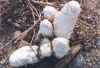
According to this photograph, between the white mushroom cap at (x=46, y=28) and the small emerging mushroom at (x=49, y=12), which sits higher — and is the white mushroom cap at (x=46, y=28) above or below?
below

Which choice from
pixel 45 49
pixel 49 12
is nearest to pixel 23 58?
pixel 45 49

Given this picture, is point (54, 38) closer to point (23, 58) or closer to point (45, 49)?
point (45, 49)

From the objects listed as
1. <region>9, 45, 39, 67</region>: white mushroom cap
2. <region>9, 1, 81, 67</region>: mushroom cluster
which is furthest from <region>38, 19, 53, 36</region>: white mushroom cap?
<region>9, 45, 39, 67</region>: white mushroom cap

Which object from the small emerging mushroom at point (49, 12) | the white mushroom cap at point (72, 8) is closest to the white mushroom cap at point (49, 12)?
the small emerging mushroom at point (49, 12)

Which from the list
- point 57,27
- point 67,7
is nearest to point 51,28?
point 57,27

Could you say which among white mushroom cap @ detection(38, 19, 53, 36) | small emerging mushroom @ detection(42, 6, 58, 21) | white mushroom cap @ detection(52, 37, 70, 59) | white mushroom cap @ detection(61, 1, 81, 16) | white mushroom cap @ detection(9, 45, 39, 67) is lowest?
white mushroom cap @ detection(9, 45, 39, 67)

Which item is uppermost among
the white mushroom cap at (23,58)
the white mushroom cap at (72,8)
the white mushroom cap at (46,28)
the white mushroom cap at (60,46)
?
the white mushroom cap at (72,8)

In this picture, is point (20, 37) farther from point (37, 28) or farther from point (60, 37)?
point (60, 37)

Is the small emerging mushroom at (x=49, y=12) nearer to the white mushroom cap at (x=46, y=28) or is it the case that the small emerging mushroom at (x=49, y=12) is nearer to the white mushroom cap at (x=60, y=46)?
the white mushroom cap at (x=46, y=28)

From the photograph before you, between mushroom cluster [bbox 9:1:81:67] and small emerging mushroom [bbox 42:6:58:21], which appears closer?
mushroom cluster [bbox 9:1:81:67]

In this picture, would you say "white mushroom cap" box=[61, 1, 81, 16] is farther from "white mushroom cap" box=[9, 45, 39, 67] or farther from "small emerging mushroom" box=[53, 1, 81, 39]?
"white mushroom cap" box=[9, 45, 39, 67]
